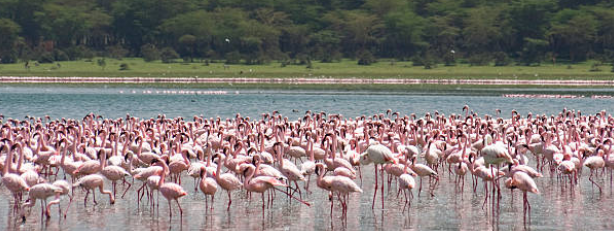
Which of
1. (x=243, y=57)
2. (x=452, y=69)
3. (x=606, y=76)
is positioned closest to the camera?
(x=606, y=76)

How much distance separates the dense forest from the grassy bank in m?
4.91

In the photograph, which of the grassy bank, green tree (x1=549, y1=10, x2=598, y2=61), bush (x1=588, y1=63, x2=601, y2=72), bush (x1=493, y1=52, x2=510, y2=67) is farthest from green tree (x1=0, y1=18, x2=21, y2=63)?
bush (x1=588, y1=63, x2=601, y2=72)

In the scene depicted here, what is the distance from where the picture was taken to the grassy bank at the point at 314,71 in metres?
100

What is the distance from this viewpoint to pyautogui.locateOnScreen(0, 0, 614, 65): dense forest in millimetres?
122688

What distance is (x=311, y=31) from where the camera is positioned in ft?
472

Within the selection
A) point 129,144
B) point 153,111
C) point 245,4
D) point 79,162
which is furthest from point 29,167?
point 245,4

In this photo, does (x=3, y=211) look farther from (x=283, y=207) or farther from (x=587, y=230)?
(x=587, y=230)

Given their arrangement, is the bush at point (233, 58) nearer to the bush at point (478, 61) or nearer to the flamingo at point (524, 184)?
the bush at point (478, 61)

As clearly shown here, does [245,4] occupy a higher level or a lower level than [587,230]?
higher

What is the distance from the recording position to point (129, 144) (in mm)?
23688

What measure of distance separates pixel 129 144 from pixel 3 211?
20.8ft

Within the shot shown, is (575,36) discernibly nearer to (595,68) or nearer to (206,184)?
(595,68)

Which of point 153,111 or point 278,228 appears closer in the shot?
point 278,228

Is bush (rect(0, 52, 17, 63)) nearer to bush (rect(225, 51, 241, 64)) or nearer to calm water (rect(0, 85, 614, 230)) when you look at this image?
bush (rect(225, 51, 241, 64))
